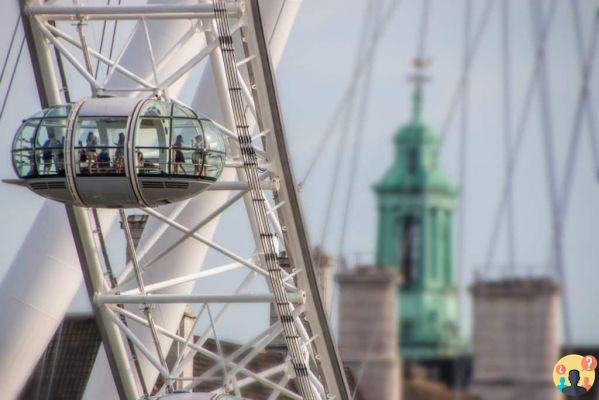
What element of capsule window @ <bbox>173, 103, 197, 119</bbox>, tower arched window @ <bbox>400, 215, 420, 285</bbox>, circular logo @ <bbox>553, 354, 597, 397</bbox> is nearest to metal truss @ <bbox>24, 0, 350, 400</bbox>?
capsule window @ <bbox>173, 103, 197, 119</bbox>

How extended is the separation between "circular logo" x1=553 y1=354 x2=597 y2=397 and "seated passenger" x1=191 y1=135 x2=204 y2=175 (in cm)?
524

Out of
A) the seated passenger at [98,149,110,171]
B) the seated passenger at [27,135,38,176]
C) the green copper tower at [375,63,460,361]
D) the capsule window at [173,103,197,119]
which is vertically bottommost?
the green copper tower at [375,63,460,361]

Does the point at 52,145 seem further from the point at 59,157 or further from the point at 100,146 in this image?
the point at 100,146

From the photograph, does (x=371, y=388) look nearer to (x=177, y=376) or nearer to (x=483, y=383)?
(x=483, y=383)

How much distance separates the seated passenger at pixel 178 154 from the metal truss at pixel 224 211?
3.24ft

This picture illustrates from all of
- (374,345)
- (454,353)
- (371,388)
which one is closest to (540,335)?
(371,388)

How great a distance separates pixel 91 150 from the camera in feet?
83.1

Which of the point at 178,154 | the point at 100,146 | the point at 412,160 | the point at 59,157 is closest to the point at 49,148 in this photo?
the point at 59,157

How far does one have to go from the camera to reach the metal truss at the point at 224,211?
26.3 m

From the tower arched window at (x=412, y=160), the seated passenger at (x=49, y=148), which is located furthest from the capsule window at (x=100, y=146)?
the tower arched window at (x=412, y=160)

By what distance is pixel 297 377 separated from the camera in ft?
87.8

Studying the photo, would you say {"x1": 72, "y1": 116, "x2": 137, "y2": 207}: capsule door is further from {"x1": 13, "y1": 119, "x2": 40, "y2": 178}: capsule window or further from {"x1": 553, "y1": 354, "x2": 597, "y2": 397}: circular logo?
{"x1": 553, "y1": 354, "x2": 597, "y2": 397}: circular logo

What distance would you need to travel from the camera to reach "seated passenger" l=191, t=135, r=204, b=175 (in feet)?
82.8

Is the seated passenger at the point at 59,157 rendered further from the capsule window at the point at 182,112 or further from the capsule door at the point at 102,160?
the capsule window at the point at 182,112
